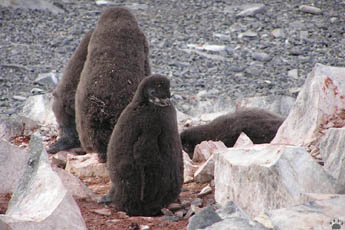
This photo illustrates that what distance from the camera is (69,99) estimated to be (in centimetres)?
675

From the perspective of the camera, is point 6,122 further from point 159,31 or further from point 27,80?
point 159,31

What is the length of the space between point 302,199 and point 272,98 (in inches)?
210

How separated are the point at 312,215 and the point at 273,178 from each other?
0.51 m

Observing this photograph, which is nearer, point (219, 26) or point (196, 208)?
point (196, 208)

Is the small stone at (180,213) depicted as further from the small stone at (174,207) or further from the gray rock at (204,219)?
the gray rock at (204,219)

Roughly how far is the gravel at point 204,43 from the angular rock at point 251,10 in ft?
0.07

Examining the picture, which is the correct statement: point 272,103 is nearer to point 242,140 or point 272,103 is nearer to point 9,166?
point 242,140

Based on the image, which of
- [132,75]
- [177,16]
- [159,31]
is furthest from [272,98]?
[177,16]

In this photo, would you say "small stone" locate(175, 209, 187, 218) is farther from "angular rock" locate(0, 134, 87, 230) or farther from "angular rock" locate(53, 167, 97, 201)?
"angular rock" locate(0, 134, 87, 230)

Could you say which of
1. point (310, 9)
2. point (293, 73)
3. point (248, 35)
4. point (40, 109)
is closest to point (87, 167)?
point (40, 109)

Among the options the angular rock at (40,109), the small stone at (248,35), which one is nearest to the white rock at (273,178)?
the angular rock at (40,109)

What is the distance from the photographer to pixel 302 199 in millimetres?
3639

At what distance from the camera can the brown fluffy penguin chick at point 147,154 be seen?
15.5 ft

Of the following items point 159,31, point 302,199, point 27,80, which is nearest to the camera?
point 302,199
